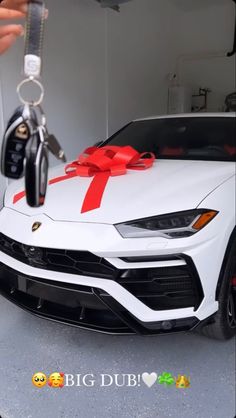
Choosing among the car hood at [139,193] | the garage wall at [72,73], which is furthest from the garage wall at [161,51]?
the car hood at [139,193]

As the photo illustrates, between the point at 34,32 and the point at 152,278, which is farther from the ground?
the point at 34,32

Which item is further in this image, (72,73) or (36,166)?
(72,73)

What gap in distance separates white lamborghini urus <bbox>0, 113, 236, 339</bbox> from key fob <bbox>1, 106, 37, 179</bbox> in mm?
730

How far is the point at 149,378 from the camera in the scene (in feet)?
5.31

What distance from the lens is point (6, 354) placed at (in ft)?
5.95

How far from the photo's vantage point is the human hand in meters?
0.88

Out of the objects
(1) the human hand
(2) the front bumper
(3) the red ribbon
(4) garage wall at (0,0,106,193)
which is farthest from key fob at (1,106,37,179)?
(4) garage wall at (0,0,106,193)

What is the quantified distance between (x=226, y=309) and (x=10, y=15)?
149 cm

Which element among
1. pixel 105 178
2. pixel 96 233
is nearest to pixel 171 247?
pixel 96 233

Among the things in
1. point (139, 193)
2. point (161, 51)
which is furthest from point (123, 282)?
point (161, 51)

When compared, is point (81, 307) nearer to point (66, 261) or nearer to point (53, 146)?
point (66, 261)

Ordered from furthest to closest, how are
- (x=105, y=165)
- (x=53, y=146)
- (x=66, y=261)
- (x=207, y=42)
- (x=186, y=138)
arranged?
(x=207, y=42)
(x=186, y=138)
(x=105, y=165)
(x=66, y=261)
(x=53, y=146)

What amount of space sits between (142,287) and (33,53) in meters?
1.05

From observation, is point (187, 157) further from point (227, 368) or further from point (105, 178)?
point (227, 368)
